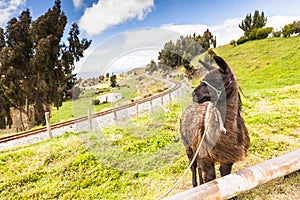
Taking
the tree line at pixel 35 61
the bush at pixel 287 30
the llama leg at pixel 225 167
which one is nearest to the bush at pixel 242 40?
the bush at pixel 287 30

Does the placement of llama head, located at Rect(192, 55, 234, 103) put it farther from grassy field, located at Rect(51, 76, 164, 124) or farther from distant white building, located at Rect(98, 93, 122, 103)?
distant white building, located at Rect(98, 93, 122, 103)

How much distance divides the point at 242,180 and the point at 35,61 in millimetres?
15482

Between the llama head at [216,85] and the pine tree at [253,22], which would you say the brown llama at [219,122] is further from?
the pine tree at [253,22]

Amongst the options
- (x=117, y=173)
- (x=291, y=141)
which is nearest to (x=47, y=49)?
(x=117, y=173)

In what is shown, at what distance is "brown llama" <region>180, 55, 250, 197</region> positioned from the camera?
218 centimetres

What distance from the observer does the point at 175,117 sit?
914 cm

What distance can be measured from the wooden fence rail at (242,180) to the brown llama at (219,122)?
0.23 metres

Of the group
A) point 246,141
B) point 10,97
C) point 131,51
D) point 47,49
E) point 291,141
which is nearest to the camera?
point 246,141

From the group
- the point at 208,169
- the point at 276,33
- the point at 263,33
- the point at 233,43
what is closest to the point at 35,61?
the point at 208,169

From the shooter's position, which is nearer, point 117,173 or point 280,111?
point 117,173

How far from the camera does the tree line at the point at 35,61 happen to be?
570 inches

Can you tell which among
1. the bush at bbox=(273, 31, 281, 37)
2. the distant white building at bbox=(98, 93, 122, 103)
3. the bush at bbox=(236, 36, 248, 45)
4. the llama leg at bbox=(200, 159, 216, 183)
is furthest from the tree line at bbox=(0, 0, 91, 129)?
the bush at bbox=(273, 31, 281, 37)

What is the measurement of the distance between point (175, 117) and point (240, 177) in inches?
266

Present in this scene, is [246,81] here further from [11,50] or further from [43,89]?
[11,50]
